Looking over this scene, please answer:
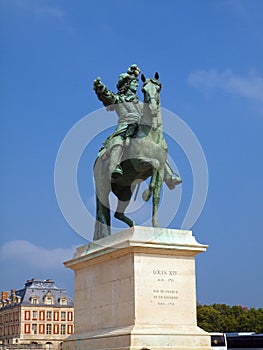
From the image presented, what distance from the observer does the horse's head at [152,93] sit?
1742cm

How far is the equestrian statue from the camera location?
57.9 feet

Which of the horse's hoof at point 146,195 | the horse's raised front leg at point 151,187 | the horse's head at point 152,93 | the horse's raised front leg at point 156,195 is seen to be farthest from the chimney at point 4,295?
the horse's head at point 152,93

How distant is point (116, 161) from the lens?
711 inches

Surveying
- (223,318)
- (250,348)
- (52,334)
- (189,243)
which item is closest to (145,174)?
(189,243)

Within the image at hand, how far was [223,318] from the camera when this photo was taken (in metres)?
103

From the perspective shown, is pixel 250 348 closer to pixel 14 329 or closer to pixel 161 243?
pixel 161 243

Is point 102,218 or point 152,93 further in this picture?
point 102,218

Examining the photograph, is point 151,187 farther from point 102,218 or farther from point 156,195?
point 102,218

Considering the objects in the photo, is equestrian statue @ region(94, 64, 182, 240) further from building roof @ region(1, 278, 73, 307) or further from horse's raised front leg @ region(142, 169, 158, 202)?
building roof @ region(1, 278, 73, 307)

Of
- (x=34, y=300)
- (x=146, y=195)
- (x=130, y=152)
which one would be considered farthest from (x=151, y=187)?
(x=34, y=300)

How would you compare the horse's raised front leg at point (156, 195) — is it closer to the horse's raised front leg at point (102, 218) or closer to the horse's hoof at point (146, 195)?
the horse's hoof at point (146, 195)

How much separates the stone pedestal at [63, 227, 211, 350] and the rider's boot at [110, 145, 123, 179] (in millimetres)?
1897

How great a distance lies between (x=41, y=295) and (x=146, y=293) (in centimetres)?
13217

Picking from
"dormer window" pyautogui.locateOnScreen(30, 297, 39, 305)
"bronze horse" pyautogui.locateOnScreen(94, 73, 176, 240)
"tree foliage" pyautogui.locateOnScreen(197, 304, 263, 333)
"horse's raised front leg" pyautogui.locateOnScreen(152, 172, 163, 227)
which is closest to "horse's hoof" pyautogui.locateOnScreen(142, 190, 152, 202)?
"bronze horse" pyautogui.locateOnScreen(94, 73, 176, 240)
